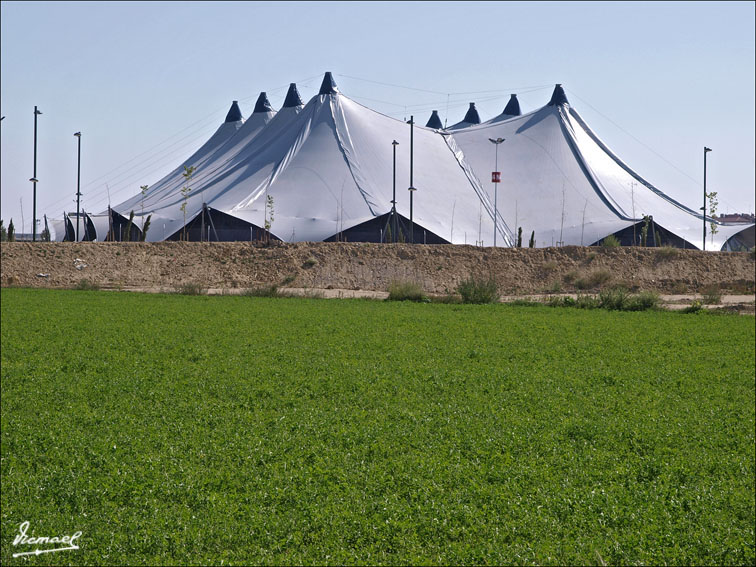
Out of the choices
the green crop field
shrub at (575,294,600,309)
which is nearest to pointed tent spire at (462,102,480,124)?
shrub at (575,294,600,309)

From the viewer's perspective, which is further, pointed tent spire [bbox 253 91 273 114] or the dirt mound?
pointed tent spire [bbox 253 91 273 114]

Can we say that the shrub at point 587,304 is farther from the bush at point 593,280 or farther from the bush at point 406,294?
the bush at point 593,280

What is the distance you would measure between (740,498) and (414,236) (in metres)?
30.3

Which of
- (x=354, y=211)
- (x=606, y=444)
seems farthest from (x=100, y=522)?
(x=354, y=211)

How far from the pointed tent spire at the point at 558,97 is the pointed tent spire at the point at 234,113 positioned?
22.0 metres

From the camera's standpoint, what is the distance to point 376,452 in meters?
5.52

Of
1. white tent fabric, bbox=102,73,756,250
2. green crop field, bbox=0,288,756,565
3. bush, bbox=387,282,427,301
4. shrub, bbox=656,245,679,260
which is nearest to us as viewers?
green crop field, bbox=0,288,756,565

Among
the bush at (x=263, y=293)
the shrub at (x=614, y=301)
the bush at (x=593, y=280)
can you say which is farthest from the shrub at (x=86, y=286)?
Answer: the bush at (x=593, y=280)

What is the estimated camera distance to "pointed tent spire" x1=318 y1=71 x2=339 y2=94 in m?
42.5

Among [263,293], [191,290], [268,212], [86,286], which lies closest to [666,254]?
[263,293]

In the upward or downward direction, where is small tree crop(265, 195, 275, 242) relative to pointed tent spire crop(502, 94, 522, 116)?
downward

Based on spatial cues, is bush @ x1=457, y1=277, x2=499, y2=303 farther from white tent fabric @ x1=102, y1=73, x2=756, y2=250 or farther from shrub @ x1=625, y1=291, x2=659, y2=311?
white tent fabric @ x1=102, y1=73, x2=756, y2=250

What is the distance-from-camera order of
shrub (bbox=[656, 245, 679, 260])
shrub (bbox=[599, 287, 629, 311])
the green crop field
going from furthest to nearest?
shrub (bbox=[656, 245, 679, 260])
shrub (bbox=[599, 287, 629, 311])
the green crop field

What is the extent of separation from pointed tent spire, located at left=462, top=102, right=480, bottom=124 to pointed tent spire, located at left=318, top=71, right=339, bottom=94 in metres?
22.1
